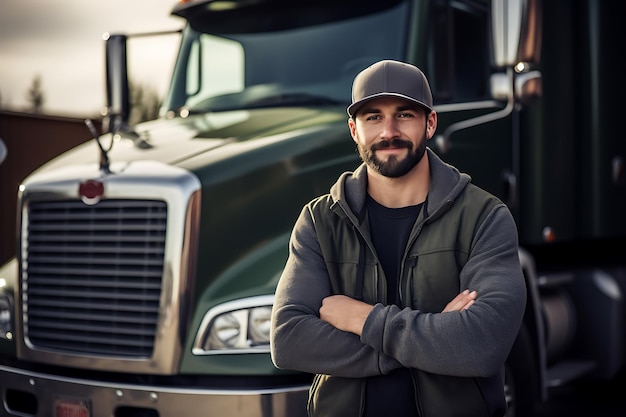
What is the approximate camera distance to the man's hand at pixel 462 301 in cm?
268

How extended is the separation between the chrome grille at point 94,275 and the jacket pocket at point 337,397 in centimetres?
135

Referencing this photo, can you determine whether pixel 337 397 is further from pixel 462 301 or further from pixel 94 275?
pixel 94 275

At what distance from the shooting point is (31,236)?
4547 mm

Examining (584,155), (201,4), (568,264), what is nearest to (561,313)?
(568,264)

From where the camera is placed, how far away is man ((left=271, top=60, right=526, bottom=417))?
8.71 ft

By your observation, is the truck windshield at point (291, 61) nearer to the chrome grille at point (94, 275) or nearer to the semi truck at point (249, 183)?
the semi truck at point (249, 183)

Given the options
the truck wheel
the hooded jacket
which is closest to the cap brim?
the hooded jacket

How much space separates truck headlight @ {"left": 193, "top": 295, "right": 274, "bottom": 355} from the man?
0.83 m

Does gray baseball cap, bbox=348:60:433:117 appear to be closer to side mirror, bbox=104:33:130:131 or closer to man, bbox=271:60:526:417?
man, bbox=271:60:526:417

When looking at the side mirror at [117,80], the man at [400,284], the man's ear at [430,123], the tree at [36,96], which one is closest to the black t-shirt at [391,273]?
the man at [400,284]

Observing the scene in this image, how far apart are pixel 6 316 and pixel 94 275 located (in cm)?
69

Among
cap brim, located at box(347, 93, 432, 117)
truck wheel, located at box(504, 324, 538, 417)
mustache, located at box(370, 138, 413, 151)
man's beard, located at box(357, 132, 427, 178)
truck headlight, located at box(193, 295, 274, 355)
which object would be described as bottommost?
truck wheel, located at box(504, 324, 538, 417)

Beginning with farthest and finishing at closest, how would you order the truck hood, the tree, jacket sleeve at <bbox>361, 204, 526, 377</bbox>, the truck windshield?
the tree < the truck windshield < the truck hood < jacket sleeve at <bbox>361, 204, 526, 377</bbox>

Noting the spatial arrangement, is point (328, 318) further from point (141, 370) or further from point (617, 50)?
point (617, 50)
